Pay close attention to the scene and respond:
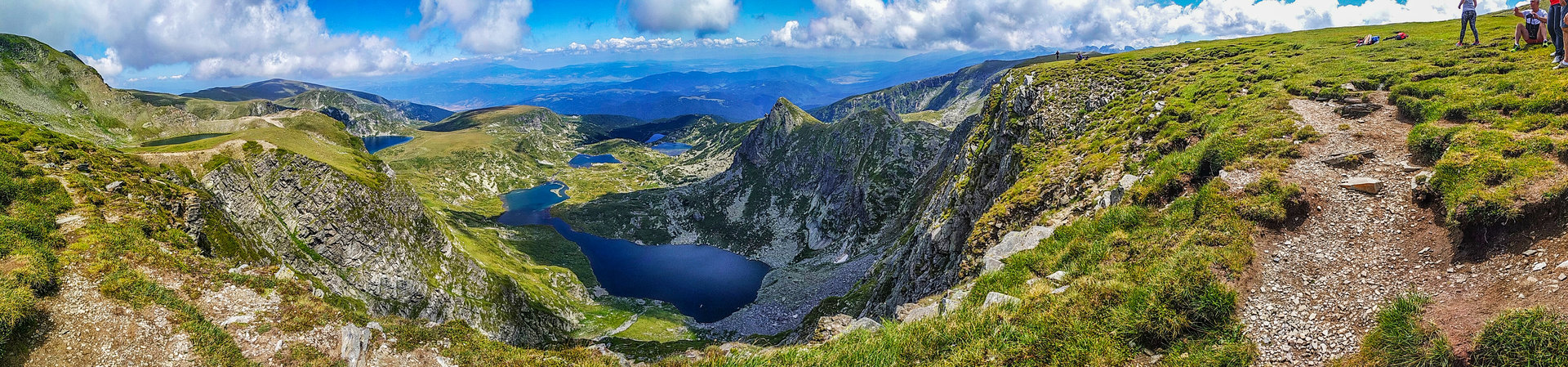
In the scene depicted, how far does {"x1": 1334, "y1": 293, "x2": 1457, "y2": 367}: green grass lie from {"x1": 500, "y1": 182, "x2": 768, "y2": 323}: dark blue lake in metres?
120

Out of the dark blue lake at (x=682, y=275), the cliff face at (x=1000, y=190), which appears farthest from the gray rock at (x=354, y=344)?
the dark blue lake at (x=682, y=275)

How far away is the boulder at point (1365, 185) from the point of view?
42.5 feet

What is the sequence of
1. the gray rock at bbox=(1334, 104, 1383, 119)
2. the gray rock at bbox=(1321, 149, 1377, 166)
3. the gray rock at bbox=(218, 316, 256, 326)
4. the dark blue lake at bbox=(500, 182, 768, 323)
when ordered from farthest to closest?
the dark blue lake at bbox=(500, 182, 768, 323)
the gray rock at bbox=(1334, 104, 1383, 119)
the gray rock at bbox=(218, 316, 256, 326)
the gray rock at bbox=(1321, 149, 1377, 166)

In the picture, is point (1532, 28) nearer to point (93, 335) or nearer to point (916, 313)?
point (916, 313)

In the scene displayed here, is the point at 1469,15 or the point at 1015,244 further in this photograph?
the point at 1469,15

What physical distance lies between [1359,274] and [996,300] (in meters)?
6.87

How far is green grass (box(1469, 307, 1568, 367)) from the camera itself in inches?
245

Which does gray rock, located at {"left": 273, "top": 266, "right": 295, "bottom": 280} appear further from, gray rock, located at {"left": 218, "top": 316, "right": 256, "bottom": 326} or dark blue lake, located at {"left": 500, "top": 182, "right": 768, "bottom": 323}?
dark blue lake, located at {"left": 500, "top": 182, "right": 768, "bottom": 323}

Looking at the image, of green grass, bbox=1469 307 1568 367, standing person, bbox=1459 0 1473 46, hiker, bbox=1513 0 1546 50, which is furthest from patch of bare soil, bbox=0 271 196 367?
standing person, bbox=1459 0 1473 46

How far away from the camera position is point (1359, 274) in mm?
10133

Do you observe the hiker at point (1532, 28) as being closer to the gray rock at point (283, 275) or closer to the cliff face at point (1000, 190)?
the cliff face at point (1000, 190)

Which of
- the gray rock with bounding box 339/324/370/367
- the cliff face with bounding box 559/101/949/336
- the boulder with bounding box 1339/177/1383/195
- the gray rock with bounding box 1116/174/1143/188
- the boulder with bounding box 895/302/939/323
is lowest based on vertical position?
the cliff face with bounding box 559/101/949/336

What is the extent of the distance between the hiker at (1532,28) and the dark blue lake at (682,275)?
11759 centimetres

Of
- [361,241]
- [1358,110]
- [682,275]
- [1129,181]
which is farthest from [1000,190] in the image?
[682,275]
